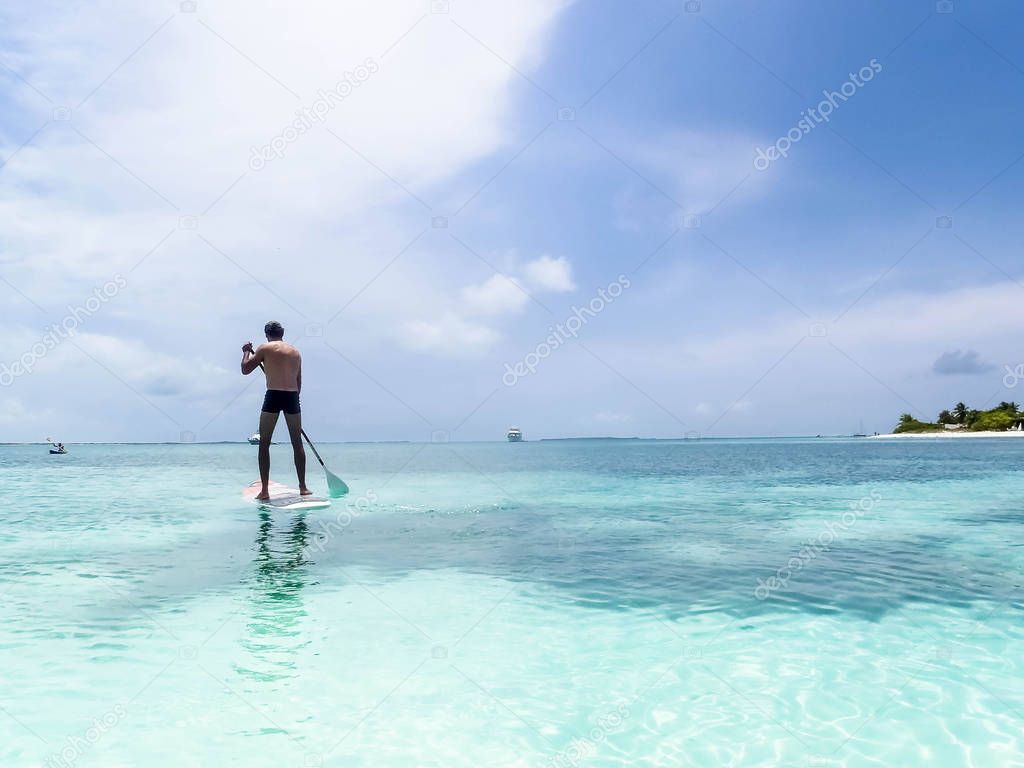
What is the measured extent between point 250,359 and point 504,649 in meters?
9.14

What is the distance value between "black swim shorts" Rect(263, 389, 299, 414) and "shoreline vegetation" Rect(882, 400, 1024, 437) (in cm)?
15541

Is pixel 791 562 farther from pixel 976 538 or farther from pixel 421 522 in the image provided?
pixel 421 522

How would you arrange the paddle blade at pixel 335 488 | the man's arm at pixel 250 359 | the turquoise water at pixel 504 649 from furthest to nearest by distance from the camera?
the paddle blade at pixel 335 488 < the man's arm at pixel 250 359 < the turquoise water at pixel 504 649

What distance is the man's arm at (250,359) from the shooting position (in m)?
12.4

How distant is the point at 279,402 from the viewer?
12680 millimetres

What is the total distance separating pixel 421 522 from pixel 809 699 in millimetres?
9444

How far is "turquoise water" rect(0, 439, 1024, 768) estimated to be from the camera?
3.84 m
